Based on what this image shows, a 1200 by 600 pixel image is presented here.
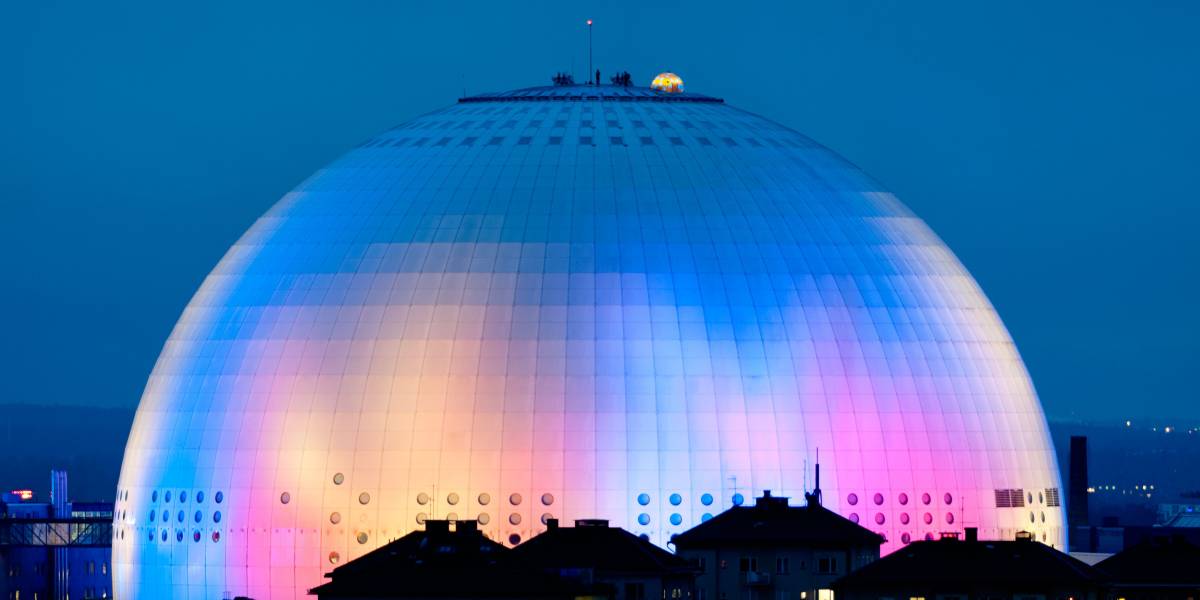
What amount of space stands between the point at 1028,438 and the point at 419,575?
30788 millimetres

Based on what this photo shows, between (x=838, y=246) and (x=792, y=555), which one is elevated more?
(x=838, y=246)

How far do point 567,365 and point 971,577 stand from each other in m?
17.2

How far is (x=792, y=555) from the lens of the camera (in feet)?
341

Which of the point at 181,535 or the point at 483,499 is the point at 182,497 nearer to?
the point at 181,535

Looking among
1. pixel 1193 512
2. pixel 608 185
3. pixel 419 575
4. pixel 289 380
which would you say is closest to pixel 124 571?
pixel 289 380

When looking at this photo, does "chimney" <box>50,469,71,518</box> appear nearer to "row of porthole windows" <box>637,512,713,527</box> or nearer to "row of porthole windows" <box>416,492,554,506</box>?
"row of porthole windows" <box>416,492,554,506</box>

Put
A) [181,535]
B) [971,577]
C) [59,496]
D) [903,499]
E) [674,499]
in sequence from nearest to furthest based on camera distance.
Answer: [971,577] → [674,499] → [903,499] → [181,535] → [59,496]

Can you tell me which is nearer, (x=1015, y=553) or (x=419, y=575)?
(x=419, y=575)

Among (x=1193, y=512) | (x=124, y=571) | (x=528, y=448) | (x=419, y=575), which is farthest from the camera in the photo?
(x=1193, y=512)

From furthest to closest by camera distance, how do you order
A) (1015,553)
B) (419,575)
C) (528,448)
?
1. (528,448)
2. (1015,553)
3. (419,575)

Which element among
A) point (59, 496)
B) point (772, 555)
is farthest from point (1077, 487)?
point (772, 555)

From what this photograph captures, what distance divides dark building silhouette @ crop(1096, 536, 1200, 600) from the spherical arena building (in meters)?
7.16

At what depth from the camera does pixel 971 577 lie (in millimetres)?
96312

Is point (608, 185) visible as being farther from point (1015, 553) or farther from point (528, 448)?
point (1015, 553)
